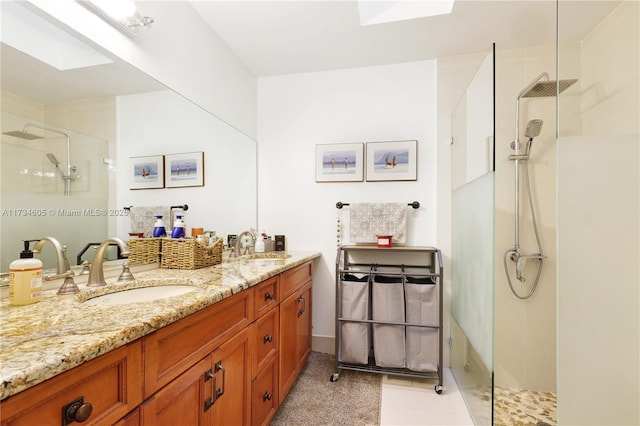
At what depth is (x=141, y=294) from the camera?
1.15 metres

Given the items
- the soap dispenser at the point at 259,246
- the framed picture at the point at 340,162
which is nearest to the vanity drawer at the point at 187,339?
the soap dispenser at the point at 259,246

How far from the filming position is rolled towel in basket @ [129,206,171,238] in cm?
137

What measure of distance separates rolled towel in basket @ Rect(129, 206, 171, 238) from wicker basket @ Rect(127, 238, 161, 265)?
4 cm

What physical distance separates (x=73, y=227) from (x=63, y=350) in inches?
29.5

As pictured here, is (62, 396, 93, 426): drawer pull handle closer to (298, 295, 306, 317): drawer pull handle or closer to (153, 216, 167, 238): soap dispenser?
(153, 216, 167, 238): soap dispenser

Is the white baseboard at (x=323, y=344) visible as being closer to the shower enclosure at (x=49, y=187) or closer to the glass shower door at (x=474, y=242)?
the glass shower door at (x=474, y=242)

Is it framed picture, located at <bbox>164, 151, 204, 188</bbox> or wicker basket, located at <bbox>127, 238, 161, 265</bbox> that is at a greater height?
framed picture, located at <bbox>164, 151, 204, 188</bbox>

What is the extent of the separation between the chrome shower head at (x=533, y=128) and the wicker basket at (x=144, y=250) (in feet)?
7.71

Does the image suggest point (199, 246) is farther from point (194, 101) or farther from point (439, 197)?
point (439, 197)

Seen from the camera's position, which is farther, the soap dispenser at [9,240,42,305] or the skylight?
the skylight

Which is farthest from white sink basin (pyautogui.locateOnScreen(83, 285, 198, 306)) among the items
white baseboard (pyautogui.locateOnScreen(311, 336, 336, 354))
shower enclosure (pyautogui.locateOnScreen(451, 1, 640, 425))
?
white baseboard (pyautogui.locateOnScreen(311, 336, 336, 354))

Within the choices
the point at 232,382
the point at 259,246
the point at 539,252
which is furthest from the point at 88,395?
the point at 539,252

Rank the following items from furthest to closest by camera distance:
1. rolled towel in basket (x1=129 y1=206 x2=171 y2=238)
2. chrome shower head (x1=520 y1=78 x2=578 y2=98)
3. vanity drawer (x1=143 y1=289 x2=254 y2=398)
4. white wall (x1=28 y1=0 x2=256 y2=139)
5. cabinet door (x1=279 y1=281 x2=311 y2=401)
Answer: chrome shower head (x1=520 y1=78 x2=578 y2=98)
cabinet door (x1=279 y1=281 x2=311 y2=401)
rolled towel in basket (x1=129 y1=206 x2=171 y2=238)
white wall (x1=28 y1=0 x2=256 y2=139)
vanity drawer (x1=143 y1=289 x2=254 y2=398)

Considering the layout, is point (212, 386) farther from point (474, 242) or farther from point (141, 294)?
point (474, 242)
